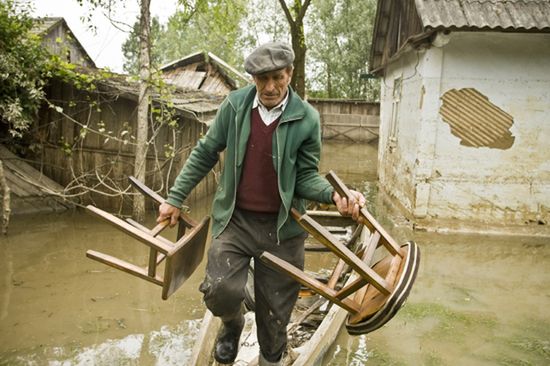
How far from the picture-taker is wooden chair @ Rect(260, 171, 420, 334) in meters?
2.48

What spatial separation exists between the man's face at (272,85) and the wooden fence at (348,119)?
924 inches

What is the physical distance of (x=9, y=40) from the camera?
780cm

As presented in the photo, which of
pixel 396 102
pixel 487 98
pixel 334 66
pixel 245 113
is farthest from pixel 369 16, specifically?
pixel 245 113

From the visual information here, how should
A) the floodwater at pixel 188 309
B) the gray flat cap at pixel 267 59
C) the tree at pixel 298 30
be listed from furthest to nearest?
1. the tree at pixel 298 30
2. the floodwater at pixel 188 309
3. the gray flat cap at pixel 267 59

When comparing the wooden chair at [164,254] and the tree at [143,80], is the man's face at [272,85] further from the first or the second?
the tree at [143,80]

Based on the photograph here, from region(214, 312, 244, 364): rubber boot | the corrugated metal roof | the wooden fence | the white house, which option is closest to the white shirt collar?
region(214, 312, 244, 364): rubber boot

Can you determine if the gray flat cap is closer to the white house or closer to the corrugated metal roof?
the corrugated metal roof

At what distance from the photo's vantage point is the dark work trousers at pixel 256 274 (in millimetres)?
2885

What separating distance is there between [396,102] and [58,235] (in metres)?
7.46

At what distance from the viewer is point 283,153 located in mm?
2775

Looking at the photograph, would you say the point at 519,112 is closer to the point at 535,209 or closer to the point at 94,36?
the point at 535,209

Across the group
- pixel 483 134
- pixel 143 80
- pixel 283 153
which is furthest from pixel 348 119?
pixel 283 153

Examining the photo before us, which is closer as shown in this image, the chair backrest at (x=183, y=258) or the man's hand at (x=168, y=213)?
the chair backrest at (x=183, y=258)

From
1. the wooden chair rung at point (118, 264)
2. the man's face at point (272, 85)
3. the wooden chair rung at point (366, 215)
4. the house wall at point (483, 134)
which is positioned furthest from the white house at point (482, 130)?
the wooden chair rung at point (118, 264)
